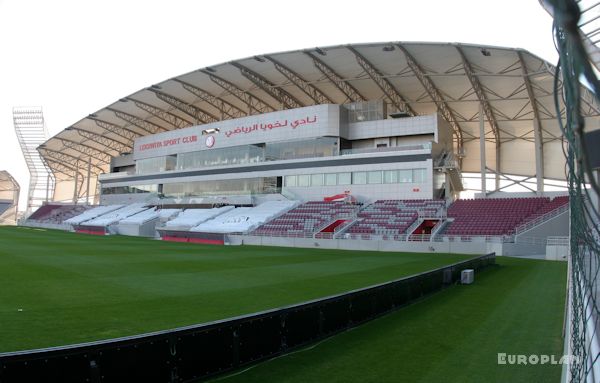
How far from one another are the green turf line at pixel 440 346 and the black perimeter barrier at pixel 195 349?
0.26 metres

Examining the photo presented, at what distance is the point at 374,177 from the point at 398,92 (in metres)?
11.0

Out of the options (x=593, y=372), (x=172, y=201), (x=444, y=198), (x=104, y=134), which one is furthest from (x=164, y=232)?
(x=593, y=372)

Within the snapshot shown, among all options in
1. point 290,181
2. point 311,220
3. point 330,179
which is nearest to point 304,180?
point 290,181

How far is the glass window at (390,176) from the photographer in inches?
1663

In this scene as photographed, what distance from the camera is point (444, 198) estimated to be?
41875 millimetres

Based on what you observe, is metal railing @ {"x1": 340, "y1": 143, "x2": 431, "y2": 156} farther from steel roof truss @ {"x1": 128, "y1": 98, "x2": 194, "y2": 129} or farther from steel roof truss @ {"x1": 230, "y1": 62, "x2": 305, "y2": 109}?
steel roof truss @ {"x1": 128, "y1": 98, "x2": 194, "y2": 129}

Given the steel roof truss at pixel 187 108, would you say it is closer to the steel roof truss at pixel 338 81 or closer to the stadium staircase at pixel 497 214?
the steel roof truss at pixel 338 81

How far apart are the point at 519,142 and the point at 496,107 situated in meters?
8.79

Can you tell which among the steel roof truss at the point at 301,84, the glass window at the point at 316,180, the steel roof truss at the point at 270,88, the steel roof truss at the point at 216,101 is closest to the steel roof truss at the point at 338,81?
the steel roof truss at the point at 301,84

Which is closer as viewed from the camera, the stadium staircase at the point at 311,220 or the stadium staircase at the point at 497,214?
the stadium staircase at the point at 497,214

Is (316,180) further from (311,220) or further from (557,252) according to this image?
(557,252)

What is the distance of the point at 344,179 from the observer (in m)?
44.8

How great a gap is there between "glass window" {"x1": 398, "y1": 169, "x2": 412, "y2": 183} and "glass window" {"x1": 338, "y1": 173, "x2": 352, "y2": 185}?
5134 millimetres

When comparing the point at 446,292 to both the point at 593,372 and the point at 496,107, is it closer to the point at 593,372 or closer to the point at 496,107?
the point at 593,372
